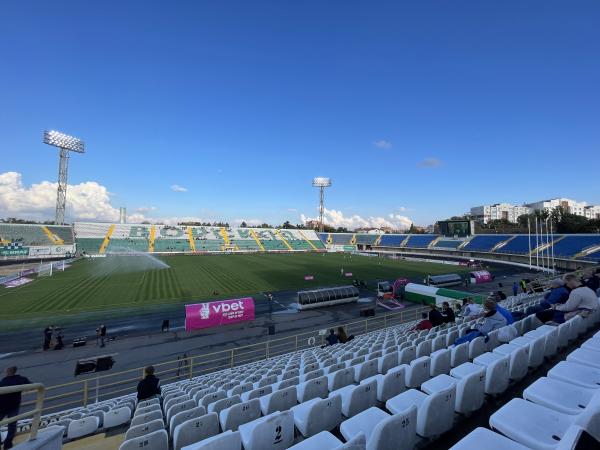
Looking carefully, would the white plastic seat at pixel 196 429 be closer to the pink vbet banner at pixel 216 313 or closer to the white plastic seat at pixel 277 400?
the white plastic seat at pixel 277 400

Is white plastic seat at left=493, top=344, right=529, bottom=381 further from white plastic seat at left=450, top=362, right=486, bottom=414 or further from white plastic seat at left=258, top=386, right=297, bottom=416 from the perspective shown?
white plastic seat at left=258, top=386, right=297, bottom=416

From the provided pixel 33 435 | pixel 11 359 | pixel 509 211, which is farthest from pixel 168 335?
pixel 509 211

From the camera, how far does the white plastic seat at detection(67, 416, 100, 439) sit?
6414 mm

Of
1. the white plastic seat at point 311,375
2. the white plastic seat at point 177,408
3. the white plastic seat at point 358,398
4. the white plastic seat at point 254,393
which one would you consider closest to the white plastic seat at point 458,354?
the white plastic seat at point 358,398

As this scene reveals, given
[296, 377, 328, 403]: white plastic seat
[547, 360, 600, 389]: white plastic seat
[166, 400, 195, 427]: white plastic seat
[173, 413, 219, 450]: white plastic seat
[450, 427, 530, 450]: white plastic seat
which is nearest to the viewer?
[450, 427, 530, 450]: white plastic seat

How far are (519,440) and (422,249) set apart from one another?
85.8 metres

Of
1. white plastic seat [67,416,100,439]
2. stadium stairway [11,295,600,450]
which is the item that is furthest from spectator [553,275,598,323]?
white plastic seat [67,416,100,439]

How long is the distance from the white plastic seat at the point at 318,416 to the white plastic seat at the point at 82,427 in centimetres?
577

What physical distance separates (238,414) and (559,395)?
4100 millimetres

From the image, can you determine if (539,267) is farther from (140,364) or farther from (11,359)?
(11,359)

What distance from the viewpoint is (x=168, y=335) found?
20.0 m

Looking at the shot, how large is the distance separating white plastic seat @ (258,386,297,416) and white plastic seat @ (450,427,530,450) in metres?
3.31

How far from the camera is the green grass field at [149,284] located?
1051 inches

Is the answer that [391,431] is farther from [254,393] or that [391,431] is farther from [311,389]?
[254,393]
